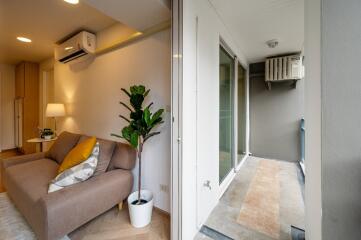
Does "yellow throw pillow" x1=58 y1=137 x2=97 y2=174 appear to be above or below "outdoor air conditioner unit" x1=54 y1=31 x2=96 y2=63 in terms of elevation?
below

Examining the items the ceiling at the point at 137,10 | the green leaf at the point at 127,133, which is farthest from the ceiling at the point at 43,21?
the green leaf at the point at 127,133

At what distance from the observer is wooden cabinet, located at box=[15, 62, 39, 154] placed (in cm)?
407

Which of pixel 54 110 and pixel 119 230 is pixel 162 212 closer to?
pixel 119 230

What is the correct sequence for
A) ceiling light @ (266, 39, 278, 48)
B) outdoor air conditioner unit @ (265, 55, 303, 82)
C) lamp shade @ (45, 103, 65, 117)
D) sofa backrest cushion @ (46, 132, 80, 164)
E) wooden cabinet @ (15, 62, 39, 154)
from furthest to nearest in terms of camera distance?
wooden cabinet @ (15, 62, 39, 154) → outdoor air conditioner unit @ (265, 55, 303, 82) → lamp shade @ (45, 103, 65, 117) → ceiling light @ (266, 39, 278, 48) → sofa backrest cushion @ (46, 132, 80, 164)

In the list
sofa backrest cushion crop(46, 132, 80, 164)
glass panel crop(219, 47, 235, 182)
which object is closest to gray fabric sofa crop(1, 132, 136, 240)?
sofa backrest cushion crop(46, 132, 80, 164)

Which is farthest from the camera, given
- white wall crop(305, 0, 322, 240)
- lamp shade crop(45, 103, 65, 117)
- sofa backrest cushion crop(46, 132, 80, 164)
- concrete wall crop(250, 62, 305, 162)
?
concrete wall crop(250, 62, 305, 162)

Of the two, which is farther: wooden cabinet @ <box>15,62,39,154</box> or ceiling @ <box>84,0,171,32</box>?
wooden cabinet @ <box>15,62,39,154</box>

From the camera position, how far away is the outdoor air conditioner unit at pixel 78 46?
2.43 meters

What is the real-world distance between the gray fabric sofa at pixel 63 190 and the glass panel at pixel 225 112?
1.37 metres

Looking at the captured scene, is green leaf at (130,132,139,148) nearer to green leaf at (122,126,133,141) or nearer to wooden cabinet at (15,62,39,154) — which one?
green leaf at (122,126,133,141)

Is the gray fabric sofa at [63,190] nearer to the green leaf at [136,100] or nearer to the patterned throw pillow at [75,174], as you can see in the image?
the patterned throw pillow at [75,174]

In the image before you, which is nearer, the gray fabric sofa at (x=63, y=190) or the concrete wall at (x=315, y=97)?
the concrete wall at (x=315, y=97)

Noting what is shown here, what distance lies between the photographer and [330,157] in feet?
2.87

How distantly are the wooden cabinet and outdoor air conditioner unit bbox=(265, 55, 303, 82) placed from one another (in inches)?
242
